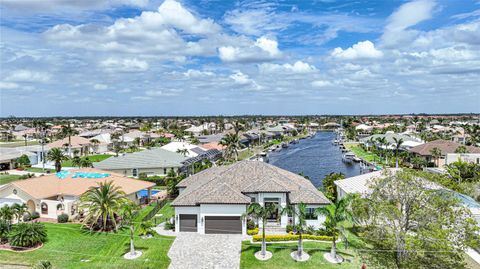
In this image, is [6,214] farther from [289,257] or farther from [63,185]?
[289,257]

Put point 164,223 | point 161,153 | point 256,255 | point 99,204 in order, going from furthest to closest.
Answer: point 161,153 → point 164,223 → point 99,204 → point 256,255

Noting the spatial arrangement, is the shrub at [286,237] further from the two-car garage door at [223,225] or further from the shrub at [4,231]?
the shrub at [4,231]

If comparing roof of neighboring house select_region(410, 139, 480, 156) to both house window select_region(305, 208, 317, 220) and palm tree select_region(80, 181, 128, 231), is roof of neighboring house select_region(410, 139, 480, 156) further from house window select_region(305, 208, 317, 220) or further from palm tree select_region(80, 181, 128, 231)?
palm tree select_region(80, 181, 128, 231)

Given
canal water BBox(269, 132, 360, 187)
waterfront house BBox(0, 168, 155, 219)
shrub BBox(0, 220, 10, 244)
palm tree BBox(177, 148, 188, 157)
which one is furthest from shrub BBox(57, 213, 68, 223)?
canal water BBox(269, 132, 360, 187)

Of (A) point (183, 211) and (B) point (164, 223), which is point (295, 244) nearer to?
(A) point (183, 211)

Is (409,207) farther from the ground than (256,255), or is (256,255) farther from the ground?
(409,207)

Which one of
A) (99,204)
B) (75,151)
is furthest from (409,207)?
(75,151)

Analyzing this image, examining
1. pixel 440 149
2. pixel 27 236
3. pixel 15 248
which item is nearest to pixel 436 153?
pixel 440 149
